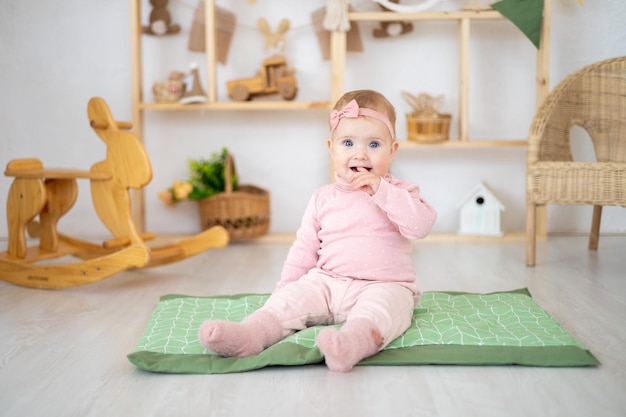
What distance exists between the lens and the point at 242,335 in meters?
1.48

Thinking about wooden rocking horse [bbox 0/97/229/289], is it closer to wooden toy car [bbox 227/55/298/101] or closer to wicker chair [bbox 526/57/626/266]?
wooden toy car [bbox 227/55/298/101]

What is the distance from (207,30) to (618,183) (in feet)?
6.21

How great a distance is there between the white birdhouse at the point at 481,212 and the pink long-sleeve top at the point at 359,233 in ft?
5.34

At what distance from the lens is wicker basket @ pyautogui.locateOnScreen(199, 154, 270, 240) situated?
10.6 ft

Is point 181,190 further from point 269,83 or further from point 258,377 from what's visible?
point 258,377

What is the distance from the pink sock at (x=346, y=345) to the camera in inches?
56.0

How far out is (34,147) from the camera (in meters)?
3.46

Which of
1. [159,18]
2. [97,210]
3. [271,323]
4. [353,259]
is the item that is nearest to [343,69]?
[159,18]

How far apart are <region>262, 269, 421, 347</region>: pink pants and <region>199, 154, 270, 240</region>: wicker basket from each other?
1493mm

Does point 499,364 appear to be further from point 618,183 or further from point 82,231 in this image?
point 82,231

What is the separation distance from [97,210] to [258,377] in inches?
51.9

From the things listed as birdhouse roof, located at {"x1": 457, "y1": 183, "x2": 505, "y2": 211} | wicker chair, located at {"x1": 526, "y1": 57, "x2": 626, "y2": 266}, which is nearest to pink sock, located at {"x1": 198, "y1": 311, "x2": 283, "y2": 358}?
wicker chair, located at {"x1": 526, "y1": 57, "x2": 626, "y2": 266}

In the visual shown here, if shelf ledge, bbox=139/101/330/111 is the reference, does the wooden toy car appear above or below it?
above

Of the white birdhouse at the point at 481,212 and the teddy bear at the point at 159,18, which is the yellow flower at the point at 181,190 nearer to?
the teddy bear at the point at 159,18
